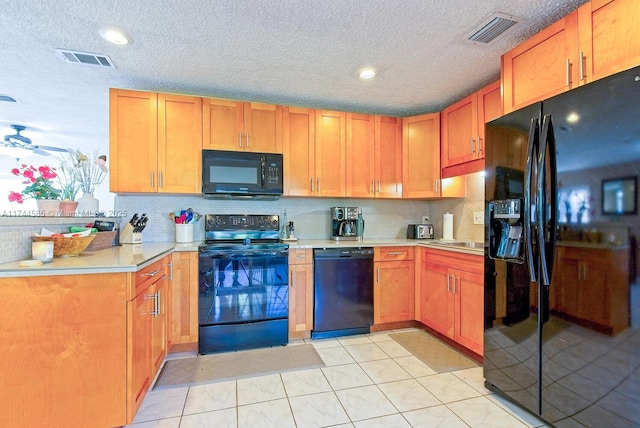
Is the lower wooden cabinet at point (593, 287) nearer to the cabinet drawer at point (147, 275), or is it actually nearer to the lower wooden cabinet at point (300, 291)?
the lower wooden cabinet at point (300, 291)

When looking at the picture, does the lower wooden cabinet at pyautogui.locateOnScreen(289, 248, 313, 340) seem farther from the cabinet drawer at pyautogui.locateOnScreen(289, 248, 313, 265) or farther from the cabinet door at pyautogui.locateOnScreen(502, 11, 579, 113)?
the cabinet door at pyautogui.locateOnScreen(502, 11, 579, 113)

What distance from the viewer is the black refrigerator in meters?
1.23

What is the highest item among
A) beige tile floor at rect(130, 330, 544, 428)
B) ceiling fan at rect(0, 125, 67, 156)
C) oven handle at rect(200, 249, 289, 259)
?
ceiling fan at rect(0, 125, 67, 156)

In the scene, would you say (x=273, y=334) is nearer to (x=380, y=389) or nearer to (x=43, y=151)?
(x=380, y=389)

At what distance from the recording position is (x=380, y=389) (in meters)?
1.96

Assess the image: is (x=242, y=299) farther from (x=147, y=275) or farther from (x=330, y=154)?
(x=330, y=154)

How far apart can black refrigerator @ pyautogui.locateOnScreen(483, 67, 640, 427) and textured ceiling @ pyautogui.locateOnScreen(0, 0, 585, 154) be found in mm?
758

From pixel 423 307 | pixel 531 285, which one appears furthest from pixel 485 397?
pixel 423 307

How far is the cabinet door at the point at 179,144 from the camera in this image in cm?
266

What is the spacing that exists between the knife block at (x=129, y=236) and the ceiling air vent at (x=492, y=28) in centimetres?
298

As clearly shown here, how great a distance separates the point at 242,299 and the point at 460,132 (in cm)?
251

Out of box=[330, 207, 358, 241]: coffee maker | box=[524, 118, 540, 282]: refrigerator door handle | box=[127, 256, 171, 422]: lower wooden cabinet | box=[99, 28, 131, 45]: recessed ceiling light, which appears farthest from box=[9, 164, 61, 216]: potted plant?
box=[524, 118, 540, 282]: refrigerator door handle

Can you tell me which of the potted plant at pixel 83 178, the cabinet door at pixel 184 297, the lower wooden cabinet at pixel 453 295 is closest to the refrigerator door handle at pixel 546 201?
the lower wooden cabinet at pixel 453 295

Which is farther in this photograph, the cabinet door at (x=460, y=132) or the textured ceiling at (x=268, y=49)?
the cabinet door at (x=460, y=132)
